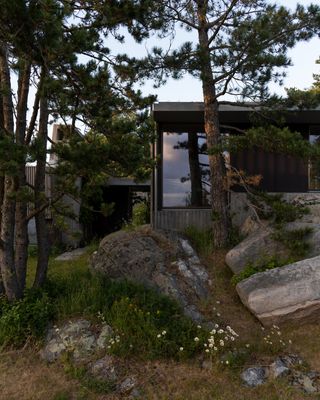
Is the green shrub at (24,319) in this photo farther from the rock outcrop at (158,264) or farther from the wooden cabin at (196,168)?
the wooden cabin at (196,168)

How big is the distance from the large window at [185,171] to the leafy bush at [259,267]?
11.8 feet

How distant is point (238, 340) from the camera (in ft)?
19.5

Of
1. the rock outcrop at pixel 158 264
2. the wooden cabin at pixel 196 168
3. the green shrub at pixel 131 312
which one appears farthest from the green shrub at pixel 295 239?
the wooden cabin at pixel 196 168

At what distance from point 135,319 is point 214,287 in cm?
208

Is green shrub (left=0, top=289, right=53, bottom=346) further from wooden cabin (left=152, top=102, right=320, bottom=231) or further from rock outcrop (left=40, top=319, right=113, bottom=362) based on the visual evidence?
wooden cabin (left=152, top=102, right=320, bottom=231)

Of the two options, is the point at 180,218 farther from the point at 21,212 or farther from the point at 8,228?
the point at 8,228

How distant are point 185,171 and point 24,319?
231 inches

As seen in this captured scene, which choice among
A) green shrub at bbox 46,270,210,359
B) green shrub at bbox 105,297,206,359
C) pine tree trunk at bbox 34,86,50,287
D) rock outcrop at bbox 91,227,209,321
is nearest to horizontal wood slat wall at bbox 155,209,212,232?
rock outcrop at bbox 91,227,209,321

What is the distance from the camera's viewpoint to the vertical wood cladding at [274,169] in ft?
36.2

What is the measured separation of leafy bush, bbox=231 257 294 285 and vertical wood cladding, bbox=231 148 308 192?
392cm

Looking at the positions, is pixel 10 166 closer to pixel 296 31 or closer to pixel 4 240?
pixel 4 240

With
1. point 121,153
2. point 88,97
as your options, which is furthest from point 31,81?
point 121,153

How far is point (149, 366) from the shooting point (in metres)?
5.40

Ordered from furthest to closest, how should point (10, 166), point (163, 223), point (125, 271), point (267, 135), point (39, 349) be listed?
point (163, 223), point (125, 271), point (267, 135), point (39, 349), point (10, 166)
